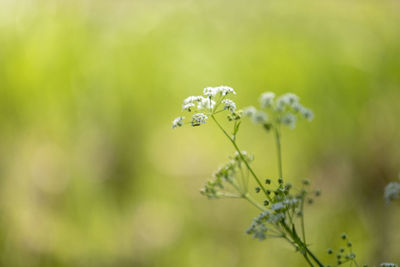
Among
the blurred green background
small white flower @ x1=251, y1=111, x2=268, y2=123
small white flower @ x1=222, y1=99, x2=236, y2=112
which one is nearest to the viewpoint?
small white flower @ x1=251, y1=111, x2=268, y2=123

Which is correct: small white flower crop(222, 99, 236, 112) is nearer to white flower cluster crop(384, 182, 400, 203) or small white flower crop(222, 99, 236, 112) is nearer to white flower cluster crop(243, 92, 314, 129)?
white flower cluster crop(243, 92, 314, 129)

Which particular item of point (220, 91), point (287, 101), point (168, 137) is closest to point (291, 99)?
point (287, 101)

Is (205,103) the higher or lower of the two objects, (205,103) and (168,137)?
the lower

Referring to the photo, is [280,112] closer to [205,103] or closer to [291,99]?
[291,99]

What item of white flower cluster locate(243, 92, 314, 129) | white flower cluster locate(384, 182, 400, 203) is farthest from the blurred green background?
white flower cluster locate(243, 92, 314, 129)

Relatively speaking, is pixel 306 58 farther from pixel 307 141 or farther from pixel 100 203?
pixel 100 203

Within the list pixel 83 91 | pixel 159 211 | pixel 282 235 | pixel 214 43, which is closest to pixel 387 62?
pixel 214 43
